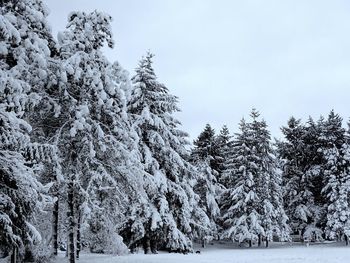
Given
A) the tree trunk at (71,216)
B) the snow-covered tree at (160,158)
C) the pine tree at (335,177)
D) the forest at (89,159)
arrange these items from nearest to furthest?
1. the forest at (89,159)
2. the tree trunk at (71,216)
3. the snow-covered tree at (160,158)
4. the pine tree at (335,177)

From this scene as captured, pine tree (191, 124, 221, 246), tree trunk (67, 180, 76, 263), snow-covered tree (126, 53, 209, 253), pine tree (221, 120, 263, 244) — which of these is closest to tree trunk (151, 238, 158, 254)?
snow-covered tree (126, 53, 209, 253)

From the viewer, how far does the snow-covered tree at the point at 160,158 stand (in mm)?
26719

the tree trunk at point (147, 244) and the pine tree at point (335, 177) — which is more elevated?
the pine tree at point (335, 177)

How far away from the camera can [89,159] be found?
54.3 ft

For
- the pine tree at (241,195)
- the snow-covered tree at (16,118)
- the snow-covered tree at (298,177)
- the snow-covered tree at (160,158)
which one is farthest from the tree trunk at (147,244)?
the snow-covered tree at (298,177)

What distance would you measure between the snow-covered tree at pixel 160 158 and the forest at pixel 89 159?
74mm

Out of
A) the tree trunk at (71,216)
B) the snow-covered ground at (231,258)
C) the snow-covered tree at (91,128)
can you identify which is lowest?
the snow-covered ground at (231,258)

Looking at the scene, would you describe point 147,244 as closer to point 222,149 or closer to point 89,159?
point 89,159

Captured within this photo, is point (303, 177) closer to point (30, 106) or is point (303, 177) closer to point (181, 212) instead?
point (181, 212)

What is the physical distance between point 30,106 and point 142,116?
12.7m

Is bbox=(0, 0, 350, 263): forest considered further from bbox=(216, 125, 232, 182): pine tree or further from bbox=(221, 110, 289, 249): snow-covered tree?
bbox=(216, 125, 232, 182): pine tree

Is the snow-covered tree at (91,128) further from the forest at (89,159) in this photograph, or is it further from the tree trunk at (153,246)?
the tree trunk at (153,246)

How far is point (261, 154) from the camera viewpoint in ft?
143

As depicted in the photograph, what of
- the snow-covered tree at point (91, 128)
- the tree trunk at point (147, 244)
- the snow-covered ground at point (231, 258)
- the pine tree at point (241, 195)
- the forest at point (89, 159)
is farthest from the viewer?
the pine tree at point (241, 195)
